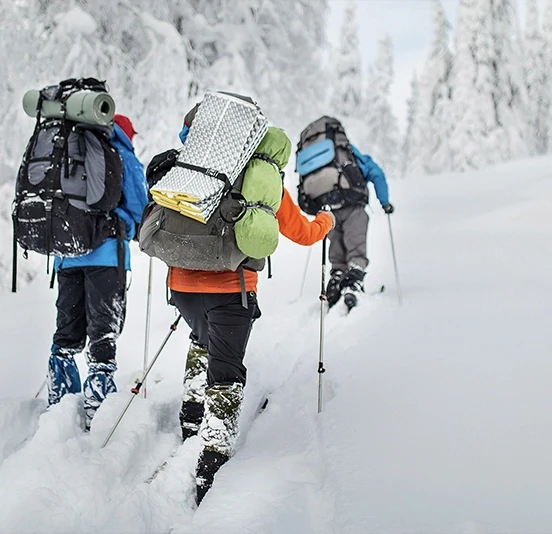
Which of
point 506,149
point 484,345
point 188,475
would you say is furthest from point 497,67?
point 188,475

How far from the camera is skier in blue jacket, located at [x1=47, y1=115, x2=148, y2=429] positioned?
11.4 ft

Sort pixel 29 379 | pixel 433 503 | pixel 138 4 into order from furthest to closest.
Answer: pixel 138 4, pixel 29 379, pixel 433 503

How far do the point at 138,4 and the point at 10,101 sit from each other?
2.87 metres

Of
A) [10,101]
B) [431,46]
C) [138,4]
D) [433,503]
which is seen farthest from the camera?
[431,46]

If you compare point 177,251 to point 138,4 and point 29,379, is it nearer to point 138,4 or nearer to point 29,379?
point 29,379

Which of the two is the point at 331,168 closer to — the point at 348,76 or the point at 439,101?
the point at 439,101

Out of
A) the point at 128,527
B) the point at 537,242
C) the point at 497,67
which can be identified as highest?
the point at 497,67

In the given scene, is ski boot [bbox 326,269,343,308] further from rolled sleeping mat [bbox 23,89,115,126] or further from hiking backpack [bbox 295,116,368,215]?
rolled sleeping mat [bbox 23,89,115,126]

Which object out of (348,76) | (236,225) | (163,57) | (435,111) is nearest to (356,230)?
(236,225)

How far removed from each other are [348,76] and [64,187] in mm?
29315

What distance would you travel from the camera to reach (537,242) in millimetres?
6918

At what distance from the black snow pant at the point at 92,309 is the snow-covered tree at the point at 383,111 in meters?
30.4

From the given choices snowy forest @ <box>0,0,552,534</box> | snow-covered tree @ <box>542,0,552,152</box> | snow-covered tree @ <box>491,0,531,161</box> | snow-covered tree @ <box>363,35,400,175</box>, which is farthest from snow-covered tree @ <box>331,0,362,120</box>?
snowy forest @ <box>0,0,552,534</box>

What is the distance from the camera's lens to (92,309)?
3.48 meters
